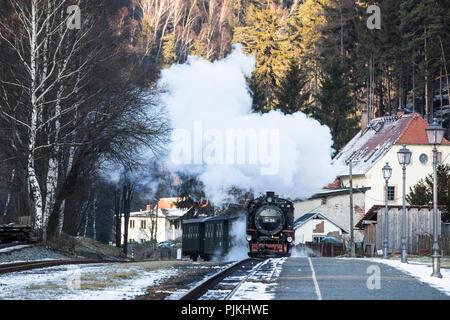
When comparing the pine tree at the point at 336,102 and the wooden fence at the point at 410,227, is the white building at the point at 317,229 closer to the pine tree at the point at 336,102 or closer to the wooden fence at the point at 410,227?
the pine tree at the point at 336,102

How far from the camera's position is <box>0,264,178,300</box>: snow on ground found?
16609 mm

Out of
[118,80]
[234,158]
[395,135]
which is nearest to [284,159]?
[234,158]

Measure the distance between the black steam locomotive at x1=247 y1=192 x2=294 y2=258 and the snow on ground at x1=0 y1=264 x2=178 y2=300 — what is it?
541 inches

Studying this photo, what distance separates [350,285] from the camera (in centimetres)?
1998

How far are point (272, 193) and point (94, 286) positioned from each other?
21983mm

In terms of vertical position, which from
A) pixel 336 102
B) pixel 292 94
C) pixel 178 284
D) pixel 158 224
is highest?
pixel 292 94

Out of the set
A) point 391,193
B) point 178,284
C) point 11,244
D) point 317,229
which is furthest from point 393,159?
point 178,284

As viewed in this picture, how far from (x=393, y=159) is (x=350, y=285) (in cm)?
5292

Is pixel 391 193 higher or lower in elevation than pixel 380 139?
lower

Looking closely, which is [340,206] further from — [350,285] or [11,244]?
[350,285]

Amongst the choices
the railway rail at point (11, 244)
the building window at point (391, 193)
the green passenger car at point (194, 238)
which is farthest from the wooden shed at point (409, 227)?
the railway rail at point (11, 244)

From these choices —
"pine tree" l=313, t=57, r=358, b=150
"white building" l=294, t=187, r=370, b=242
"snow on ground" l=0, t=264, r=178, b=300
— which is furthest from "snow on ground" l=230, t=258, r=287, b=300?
"pine tree" l=313, t=57, r=358, b=150

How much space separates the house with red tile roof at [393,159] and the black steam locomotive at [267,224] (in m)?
32.6
